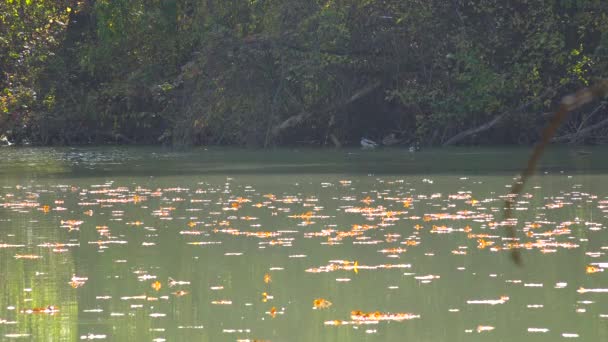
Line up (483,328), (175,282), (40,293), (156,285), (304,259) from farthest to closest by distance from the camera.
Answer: (304,259) → (175,282) → (156,285) → (40,293) → (483,328)

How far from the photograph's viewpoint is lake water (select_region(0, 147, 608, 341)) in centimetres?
673

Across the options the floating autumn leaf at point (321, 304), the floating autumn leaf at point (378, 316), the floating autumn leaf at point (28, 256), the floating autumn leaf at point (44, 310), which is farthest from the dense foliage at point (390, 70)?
the floating autumn leaf at point (44, 310)

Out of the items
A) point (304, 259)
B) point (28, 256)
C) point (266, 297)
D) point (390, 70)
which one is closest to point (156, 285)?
point (266, 297)

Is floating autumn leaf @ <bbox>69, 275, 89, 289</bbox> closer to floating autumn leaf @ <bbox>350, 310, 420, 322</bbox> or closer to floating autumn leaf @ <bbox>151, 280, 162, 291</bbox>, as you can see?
floating autumn leaf @ <bbox>151, 280, 162, 291</bbox>

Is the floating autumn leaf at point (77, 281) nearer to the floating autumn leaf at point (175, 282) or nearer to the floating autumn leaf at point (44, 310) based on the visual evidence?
the floating autumn leaf at point (175, 282)

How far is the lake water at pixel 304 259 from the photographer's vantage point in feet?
22.1

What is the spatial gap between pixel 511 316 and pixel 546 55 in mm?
21652

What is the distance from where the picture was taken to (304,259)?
943 centimetres

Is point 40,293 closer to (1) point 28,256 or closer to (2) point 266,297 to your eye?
(2) point 266,297

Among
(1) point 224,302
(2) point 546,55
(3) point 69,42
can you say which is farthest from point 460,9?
Answer: (1) point 224,302

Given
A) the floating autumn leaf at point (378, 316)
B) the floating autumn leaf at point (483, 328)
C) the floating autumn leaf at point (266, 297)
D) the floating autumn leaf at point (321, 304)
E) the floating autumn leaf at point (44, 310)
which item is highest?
the floating autumn leaf at point (483, 328)

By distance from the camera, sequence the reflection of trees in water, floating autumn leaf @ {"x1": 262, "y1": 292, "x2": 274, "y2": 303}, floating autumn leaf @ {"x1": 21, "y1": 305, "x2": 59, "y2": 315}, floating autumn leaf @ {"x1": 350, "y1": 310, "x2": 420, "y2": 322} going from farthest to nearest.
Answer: floating autumn leaf @ {"x1": 262, "y1": 292, "x2": 274, "y2": 303}, floating autumn leaf @ {"x1": 21, "y1": 305, "x2": 59, "y2": 315}, floating autumn leaf @ {"x1": 350, "y1": 310, "x2": 420, "y2": 322}, the reflection of trees in water

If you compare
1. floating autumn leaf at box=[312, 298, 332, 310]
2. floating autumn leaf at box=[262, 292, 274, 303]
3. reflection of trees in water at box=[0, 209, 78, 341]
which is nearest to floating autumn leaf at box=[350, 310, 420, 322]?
floating autumn leaf at box=[312, 298, 332, 310]

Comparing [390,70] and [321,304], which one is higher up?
[390,70]
